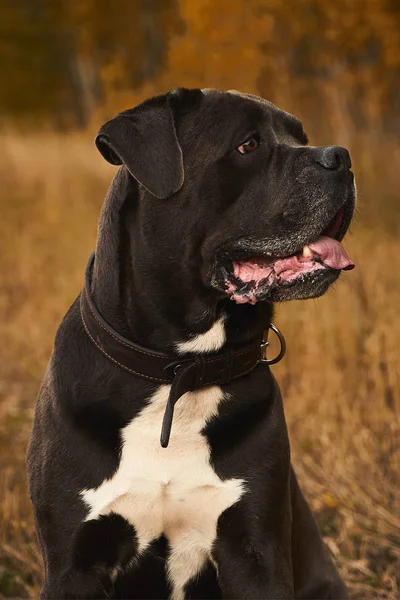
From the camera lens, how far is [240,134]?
2.86 metres

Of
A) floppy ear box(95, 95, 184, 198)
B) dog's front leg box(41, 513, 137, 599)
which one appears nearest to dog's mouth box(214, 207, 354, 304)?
floppy ear box(95, 95, 184, 198)

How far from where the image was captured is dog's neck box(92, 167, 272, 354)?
9.36ft

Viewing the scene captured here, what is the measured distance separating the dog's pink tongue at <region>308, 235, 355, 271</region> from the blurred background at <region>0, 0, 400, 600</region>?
0.40m

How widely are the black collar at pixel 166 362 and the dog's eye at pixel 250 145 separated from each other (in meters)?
0.62

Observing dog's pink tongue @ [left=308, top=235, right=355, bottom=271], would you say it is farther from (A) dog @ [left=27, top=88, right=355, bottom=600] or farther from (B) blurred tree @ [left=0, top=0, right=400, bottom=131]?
(B) blurred tree @ [left=0, top=0, right=400, bottom=131]

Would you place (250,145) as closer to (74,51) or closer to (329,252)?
(329,252)

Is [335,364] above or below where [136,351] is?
below

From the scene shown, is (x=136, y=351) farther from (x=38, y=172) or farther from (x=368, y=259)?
(x=38, y=172)

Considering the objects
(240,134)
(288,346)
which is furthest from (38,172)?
(240,134)

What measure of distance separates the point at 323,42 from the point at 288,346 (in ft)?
20.8

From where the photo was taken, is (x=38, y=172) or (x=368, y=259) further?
(x=38, y=172)

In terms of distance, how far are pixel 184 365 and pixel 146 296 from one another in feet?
0.80

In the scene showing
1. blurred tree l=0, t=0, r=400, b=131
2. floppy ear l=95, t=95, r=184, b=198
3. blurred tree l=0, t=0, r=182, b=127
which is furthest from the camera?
blurred tree l=0, t=0, r=182, b=127

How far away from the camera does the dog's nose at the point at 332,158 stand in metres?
2.78
